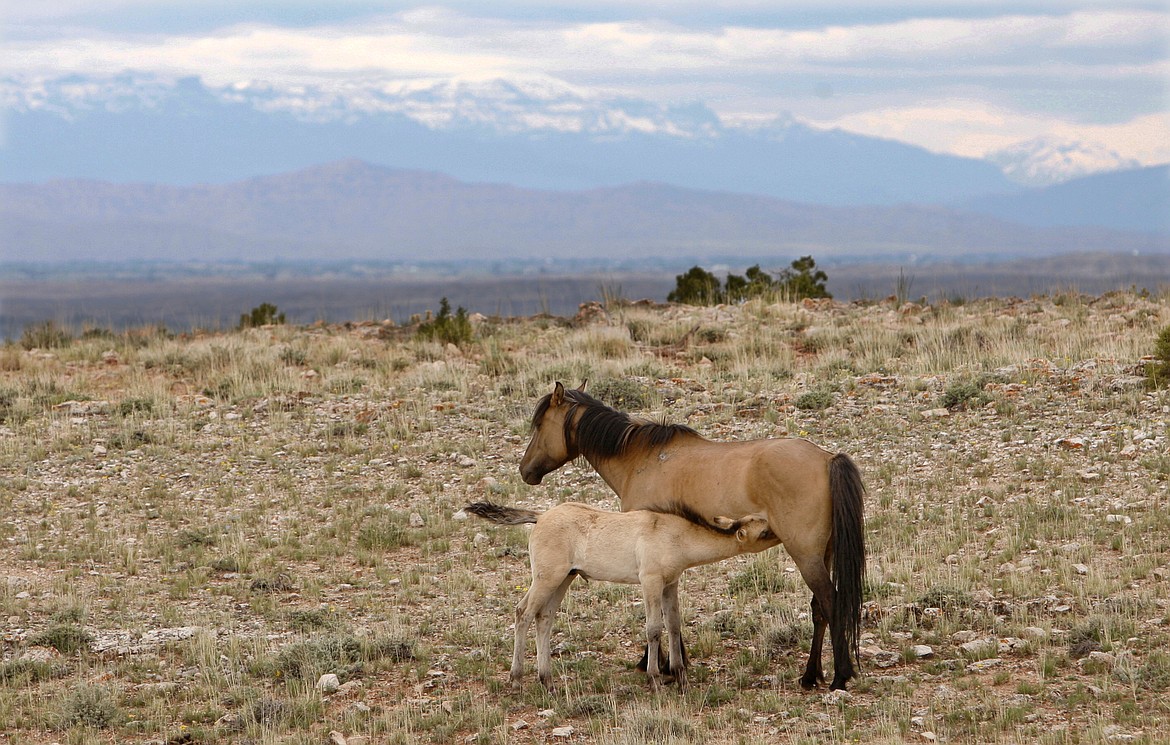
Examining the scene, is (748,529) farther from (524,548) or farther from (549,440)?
(524,548)

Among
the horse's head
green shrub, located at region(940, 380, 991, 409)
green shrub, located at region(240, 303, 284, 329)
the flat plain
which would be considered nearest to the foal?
the flat plain

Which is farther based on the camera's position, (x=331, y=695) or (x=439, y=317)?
(x=439, y=317)

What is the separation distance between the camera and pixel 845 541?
760cm

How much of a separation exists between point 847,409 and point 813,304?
31.1ft

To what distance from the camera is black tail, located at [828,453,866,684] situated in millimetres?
7578

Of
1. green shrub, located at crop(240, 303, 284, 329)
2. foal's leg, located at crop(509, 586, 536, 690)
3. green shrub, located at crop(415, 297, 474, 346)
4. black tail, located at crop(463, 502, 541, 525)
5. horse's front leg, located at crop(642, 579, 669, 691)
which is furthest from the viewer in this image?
green shrub, located at crop(240, 303, 284, 329)

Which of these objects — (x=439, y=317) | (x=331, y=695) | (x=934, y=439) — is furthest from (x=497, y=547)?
(x=439, y=317)

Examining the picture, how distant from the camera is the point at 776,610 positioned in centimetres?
930

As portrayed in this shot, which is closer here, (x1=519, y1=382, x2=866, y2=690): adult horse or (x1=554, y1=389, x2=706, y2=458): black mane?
(x1=519, y1=382, x2=866, y2=690): adult horse

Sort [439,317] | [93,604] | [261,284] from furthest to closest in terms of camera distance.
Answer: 1. [261,284]
2. [439,317]
3. [93,604]

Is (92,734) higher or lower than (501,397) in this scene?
lower

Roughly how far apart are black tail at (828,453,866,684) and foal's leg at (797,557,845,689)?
5 centimetres

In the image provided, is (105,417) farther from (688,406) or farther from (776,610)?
(776,610)

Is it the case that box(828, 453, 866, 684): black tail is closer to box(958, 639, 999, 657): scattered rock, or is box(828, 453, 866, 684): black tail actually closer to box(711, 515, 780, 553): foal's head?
box(711, 515, 780, 553): foal's head
